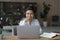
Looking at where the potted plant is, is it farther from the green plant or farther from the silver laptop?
the silver laptop

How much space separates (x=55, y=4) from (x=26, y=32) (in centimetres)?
382

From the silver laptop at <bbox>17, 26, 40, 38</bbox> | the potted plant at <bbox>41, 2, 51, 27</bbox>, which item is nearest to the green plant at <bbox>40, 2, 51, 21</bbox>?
the potted plant at <bbox>41, 2, 51, 27</bbox>

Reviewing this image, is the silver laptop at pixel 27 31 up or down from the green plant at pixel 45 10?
down

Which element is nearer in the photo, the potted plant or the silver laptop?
the silver laptop

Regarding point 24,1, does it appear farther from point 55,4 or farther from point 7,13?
point 55,4

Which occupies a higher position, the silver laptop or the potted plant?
the potted plant

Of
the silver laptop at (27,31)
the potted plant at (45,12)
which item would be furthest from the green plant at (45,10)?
the silver laptop at (27,31)

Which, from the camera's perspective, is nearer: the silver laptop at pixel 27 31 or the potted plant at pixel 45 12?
the silver laptop at pixel 27 31

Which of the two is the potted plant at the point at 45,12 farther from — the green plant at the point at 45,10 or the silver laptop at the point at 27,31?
the silver laptop at the point at 27,31

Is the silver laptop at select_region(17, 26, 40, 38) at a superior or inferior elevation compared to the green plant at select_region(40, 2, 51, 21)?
inferior

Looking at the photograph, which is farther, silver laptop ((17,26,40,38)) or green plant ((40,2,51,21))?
green plant ((40,2,51,21))

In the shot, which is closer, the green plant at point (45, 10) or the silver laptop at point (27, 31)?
the silver laptop at point (27, 31)

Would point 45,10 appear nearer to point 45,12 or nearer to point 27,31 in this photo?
point 45,12

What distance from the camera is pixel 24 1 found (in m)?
5.43
